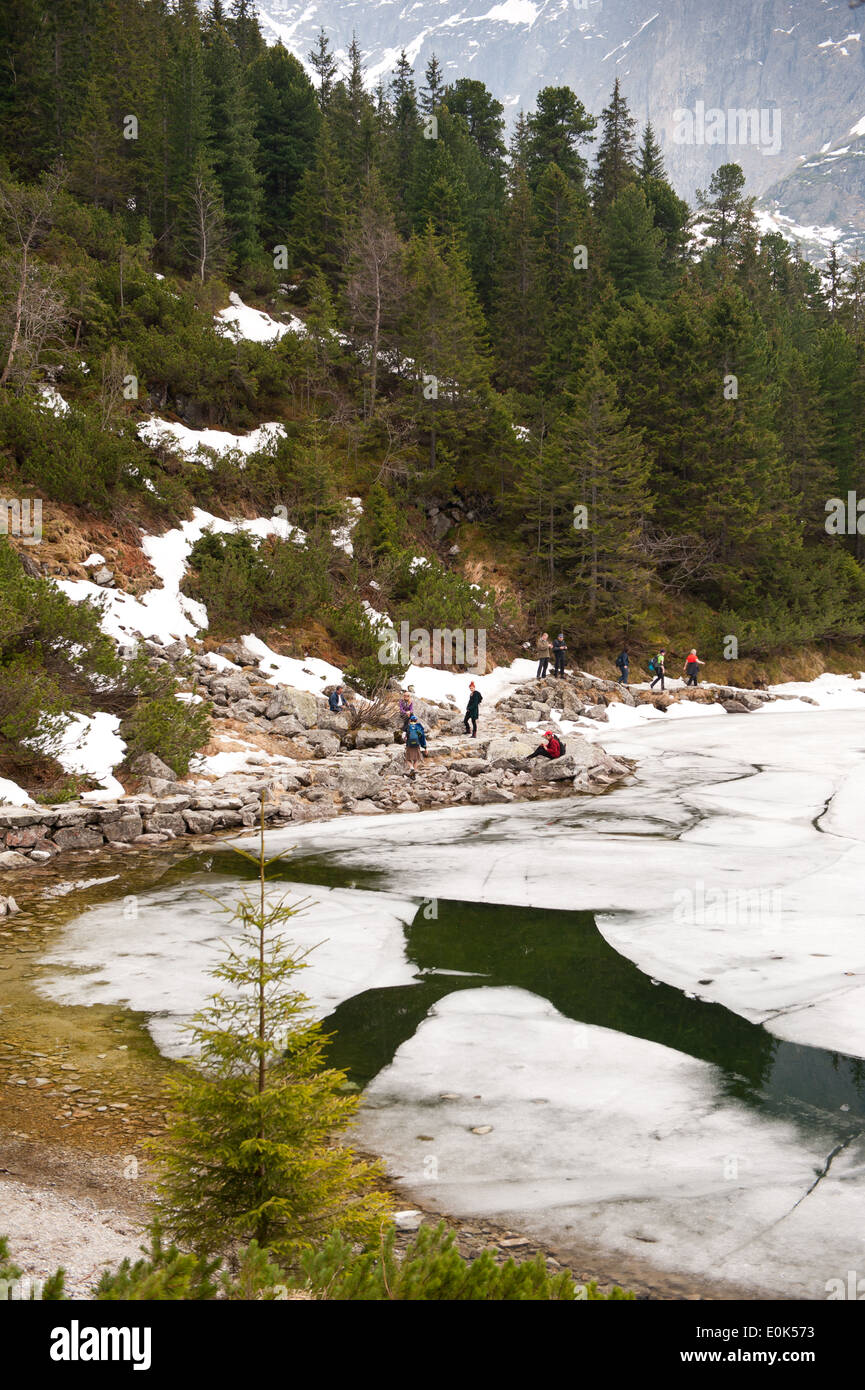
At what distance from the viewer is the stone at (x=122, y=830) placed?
43.8 ft

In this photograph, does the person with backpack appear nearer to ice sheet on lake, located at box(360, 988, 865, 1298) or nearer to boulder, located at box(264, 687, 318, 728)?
boulder, located at box(264, 687, 318, 728)

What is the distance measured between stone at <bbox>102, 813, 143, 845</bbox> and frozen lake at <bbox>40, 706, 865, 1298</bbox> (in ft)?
5.61

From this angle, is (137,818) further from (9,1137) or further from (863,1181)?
(863,1181)

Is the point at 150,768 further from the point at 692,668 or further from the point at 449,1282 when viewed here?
the point at 692,668

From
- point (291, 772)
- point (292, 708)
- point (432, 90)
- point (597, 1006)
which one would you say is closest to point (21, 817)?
point (291, 772)

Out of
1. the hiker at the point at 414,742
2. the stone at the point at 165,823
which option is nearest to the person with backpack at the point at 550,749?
the hiker at the point at 414,742

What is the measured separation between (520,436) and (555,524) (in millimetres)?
3993

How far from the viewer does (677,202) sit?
50.0 metres

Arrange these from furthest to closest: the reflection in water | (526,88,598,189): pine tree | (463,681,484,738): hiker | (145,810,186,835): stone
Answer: (526,88,598,189): pine tree, (463,681,484,738): hiker, (145,810,186,835): stone, the reflection in water

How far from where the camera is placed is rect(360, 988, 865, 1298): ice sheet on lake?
4.64 meters

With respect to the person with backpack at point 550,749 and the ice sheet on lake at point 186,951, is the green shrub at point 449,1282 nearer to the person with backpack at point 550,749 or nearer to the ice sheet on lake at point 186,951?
the ice sheet on lake at point 186,951

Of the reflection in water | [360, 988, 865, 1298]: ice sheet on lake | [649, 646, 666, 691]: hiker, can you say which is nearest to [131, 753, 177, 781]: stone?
the reflection in water

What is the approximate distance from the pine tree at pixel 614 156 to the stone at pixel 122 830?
51.2 m

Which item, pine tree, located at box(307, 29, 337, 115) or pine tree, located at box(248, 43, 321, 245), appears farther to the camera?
pine tree, located at box(307, 29, 337, 115)
